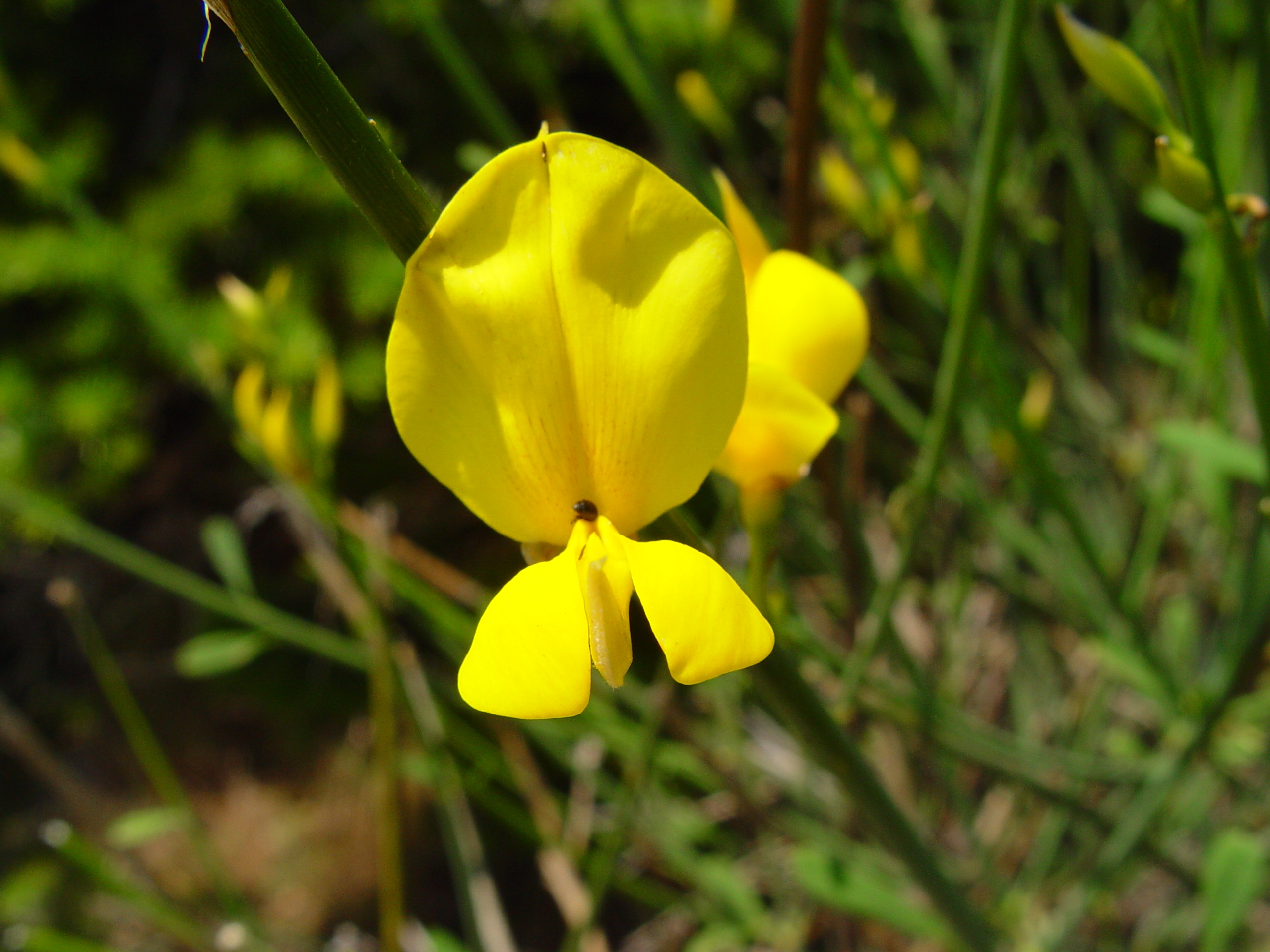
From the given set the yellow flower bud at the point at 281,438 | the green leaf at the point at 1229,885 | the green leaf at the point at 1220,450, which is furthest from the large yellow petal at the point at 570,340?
the green leaf at the point at 1229,885

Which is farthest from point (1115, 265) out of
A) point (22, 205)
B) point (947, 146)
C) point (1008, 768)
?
point (22, 205)

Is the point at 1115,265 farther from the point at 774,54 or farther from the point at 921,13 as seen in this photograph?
the point at 774,54

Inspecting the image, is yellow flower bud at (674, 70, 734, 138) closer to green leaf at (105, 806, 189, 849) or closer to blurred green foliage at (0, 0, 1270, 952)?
blurred green foliage at (0, 0, 1270, 952)

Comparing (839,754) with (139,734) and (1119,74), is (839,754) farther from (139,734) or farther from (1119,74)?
(139,734)

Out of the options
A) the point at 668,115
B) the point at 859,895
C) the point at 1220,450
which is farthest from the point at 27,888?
the point at 1220,450

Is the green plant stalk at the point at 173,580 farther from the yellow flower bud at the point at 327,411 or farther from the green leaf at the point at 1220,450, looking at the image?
the green leaf at the point at 1220,450

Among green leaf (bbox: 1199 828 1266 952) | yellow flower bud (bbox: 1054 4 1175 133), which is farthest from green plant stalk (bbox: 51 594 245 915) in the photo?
green leaf (bbox: 1199 828 1266 952)
